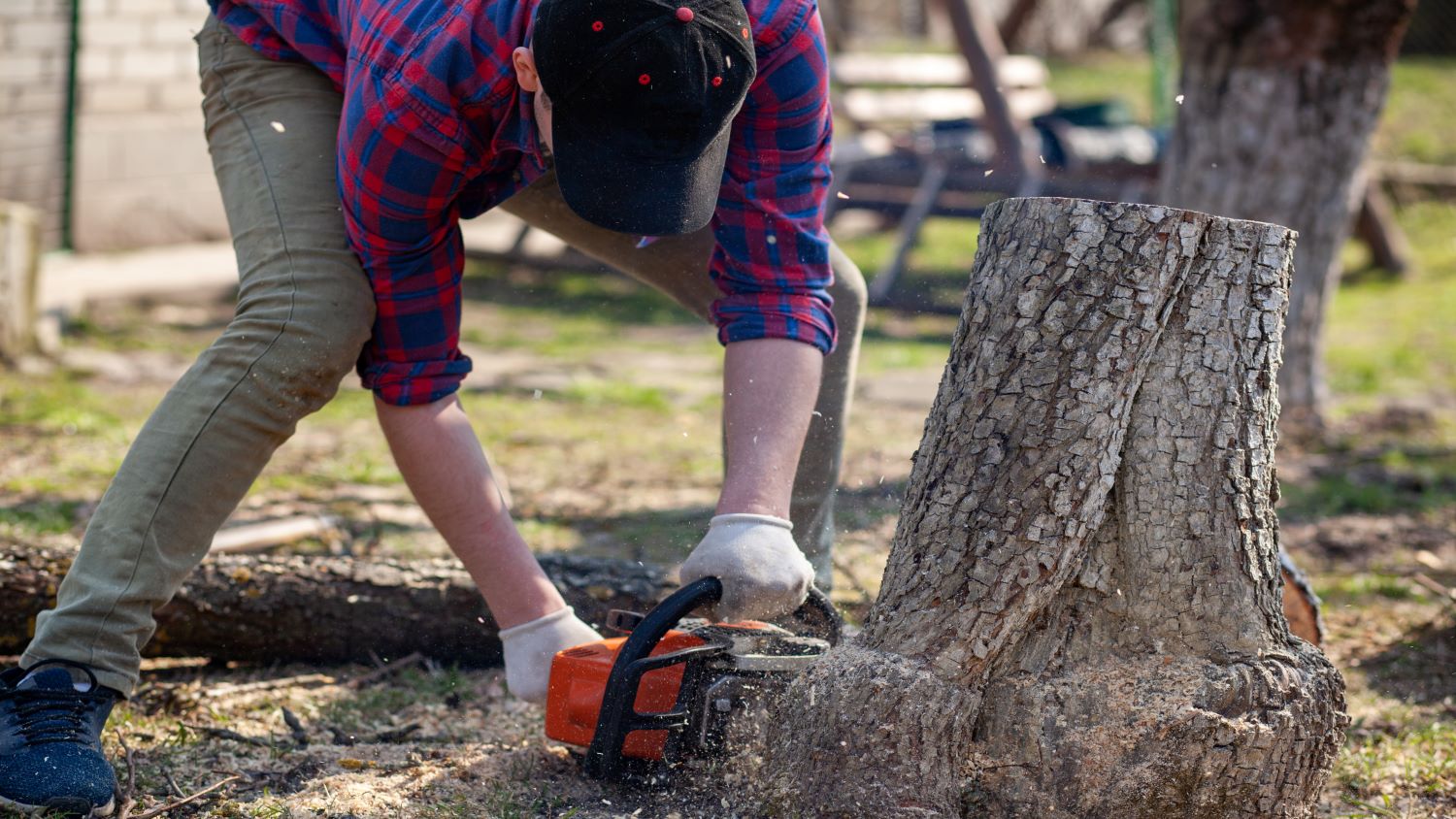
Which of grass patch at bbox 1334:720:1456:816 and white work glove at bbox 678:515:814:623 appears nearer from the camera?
white work glove at bbox 678:515:814:623

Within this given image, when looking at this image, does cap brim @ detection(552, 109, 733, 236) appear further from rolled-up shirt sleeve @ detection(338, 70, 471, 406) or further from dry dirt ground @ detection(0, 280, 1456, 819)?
dry dirt ground @ detection(0, 280, 1456, 819)

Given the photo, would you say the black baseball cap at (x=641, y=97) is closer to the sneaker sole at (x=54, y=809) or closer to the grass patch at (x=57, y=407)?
the sneaker sole at (x=54, y=809)

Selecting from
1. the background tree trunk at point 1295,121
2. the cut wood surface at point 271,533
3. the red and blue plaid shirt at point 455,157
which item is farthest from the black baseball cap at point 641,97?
the background tree trunk at point 1295,121

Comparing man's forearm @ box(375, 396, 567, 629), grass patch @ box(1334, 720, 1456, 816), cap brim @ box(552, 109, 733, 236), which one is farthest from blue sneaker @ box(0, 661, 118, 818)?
grass patch @ box(1334, 720, 1456, 816)

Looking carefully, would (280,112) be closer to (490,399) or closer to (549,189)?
(549,189)

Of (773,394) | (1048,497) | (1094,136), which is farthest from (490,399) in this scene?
(1094,136)

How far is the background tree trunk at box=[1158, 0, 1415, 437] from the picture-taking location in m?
4.78

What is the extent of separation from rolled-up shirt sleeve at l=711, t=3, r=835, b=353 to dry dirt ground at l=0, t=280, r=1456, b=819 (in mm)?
733

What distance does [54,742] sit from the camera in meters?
1.89

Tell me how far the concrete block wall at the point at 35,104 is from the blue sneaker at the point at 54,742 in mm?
5192

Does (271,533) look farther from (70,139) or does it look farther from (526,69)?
(70,139)

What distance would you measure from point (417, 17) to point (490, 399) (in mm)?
3220

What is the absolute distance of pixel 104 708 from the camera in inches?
78.3

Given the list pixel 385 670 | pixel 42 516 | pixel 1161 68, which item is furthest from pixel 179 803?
pixel 1161 68
